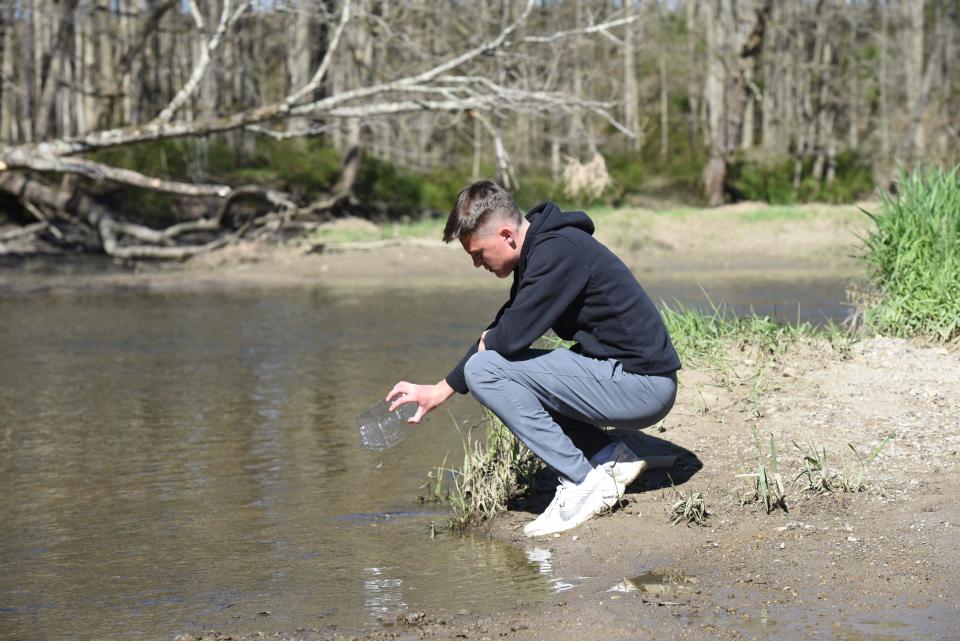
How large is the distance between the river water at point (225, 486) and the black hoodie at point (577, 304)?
0.88 meters

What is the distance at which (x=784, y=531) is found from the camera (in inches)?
185

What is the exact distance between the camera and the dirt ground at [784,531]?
153 inches

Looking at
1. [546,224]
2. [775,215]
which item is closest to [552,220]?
[546,224]

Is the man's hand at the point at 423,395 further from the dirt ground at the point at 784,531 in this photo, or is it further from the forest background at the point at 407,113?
the forest background at the point at 407,113

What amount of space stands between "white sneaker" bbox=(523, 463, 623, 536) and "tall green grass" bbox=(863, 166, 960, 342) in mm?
3036

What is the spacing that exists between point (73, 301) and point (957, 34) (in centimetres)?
3872

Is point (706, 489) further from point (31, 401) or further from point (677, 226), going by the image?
point (677, 226)

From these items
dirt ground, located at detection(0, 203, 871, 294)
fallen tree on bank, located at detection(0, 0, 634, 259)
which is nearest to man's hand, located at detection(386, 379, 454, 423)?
fallen tree on bank, located at detection(0, 0, 634, 259)

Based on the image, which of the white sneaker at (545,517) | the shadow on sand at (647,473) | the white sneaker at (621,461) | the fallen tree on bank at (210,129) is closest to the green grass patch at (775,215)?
the fallen tree on bank at (210,129)

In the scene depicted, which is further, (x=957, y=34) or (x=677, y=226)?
(x=957, y=34)

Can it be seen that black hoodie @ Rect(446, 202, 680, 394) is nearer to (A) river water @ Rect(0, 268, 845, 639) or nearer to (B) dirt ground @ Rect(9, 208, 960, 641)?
→ (B) dirt ground @ Rect(9, 208, 960, 641)

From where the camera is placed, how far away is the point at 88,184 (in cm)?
2186

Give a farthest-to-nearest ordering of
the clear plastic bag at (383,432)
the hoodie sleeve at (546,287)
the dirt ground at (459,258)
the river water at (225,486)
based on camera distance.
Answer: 1. the dirt ground at (459,258)
2. the clear plastic bag at (383,432)
3. the hoodie sleeve at (546,287)
4. the river water at (225,486)

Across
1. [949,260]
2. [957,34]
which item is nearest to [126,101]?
[957,34]
